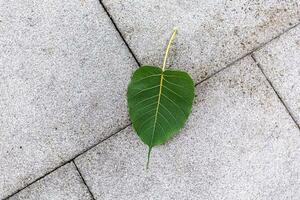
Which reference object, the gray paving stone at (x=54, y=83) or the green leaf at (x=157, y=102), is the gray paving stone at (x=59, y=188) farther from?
the green leaf at (x=157, y=102)

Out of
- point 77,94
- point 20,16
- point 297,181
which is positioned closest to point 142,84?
point 77,94

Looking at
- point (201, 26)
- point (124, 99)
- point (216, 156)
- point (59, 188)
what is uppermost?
point (201, 26)

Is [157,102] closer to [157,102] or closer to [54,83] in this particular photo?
[157,102]

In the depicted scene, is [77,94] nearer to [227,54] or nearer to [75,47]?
[75,47]

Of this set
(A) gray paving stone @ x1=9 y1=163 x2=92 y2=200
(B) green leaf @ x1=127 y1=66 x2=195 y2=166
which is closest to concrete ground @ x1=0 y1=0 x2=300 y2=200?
(A) gray paving stone @ x1=9 y1=163 x2=92 y2=200

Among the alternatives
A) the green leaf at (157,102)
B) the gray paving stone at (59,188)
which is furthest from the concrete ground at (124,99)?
the green leaf at (157,102)

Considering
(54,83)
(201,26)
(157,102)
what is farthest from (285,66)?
(54,83)
